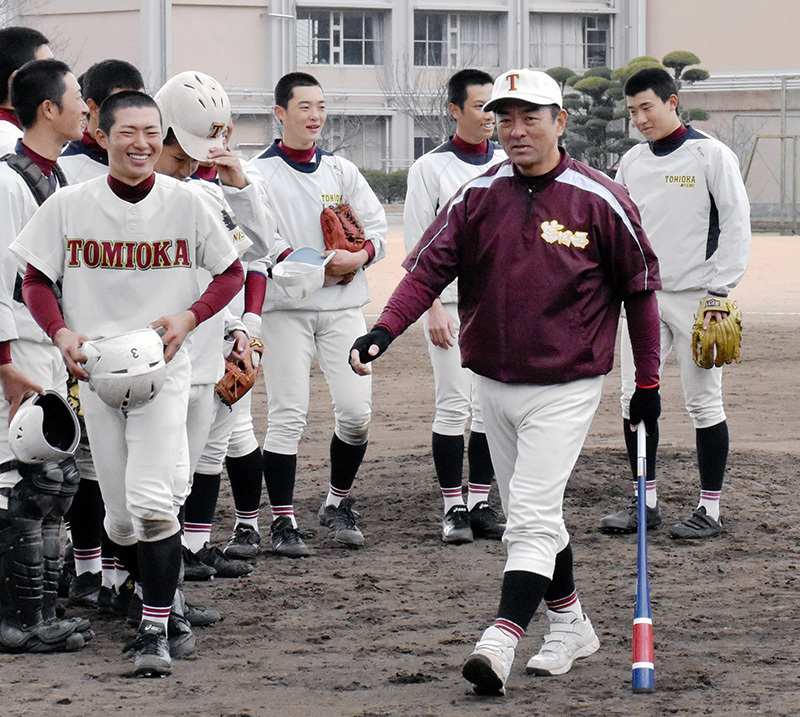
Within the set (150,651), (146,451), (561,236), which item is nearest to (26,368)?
(146,451)

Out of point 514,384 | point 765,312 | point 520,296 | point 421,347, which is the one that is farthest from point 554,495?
point 765,312

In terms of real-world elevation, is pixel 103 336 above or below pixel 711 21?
below

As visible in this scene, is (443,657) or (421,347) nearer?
→ (443,657)

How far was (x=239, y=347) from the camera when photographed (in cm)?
536

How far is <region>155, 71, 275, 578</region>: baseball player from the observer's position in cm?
495

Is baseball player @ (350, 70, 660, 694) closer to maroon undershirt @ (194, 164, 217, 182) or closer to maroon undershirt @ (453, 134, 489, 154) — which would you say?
maroon undershirt @ (194, 164, 217, 182)

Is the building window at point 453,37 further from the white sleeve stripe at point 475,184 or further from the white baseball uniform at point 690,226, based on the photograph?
the white sleeve stripe at point 475,184

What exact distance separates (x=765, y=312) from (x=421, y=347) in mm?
4916

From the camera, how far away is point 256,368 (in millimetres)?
5551

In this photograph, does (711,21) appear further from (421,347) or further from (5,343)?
(5,343)

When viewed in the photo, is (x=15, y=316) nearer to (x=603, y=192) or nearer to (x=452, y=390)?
(x=603, y=192)

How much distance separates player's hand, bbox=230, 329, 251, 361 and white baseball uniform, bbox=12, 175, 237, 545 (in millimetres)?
802

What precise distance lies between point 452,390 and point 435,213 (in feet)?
3.04

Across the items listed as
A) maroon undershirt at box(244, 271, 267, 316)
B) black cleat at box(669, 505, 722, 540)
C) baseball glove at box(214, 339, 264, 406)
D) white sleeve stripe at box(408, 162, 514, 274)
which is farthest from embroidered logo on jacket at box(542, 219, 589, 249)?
black cleat at box(669, 505, 722, 540)
